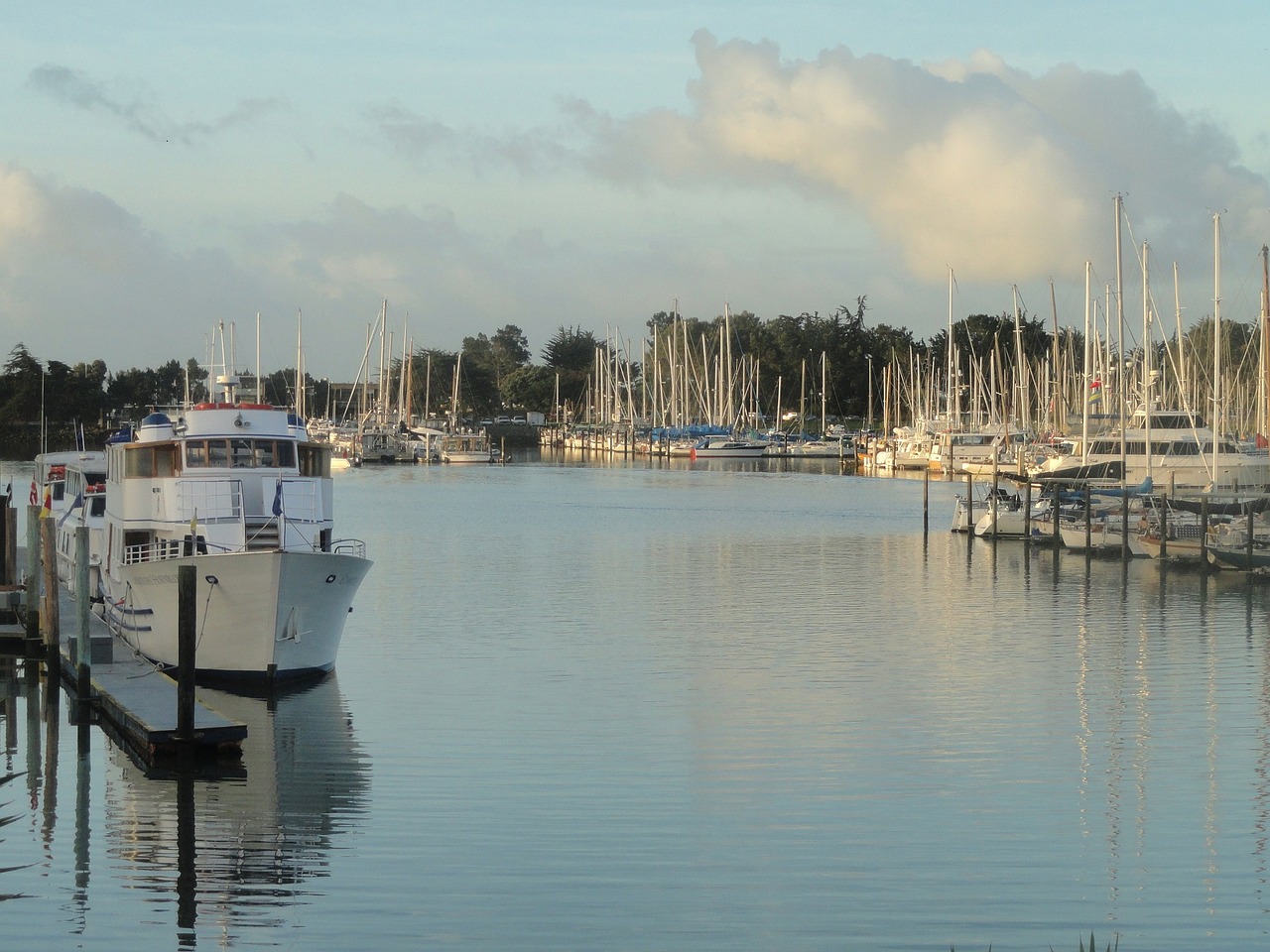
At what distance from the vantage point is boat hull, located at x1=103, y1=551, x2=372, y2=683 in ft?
99.5

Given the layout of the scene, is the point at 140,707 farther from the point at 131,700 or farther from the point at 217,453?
the point at 217,453

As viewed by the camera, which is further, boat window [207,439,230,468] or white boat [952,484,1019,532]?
white boat [952,484,1019,532]

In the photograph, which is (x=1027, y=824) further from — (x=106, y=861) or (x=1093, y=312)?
(x=1093, y=312)

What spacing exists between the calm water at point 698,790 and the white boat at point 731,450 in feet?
370

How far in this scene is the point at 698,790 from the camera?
2444cm

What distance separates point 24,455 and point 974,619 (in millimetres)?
145171

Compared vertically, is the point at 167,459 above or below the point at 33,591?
above

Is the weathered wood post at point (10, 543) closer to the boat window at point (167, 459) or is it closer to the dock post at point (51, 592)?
the dock post at point (51, 592)

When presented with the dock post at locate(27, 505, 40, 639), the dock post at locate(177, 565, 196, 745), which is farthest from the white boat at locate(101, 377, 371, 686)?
the dock post at locate(177, 565, 196, 745)

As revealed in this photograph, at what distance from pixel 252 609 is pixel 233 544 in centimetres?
236

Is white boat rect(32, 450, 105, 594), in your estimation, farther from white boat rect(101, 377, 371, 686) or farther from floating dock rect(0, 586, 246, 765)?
white boat rect(101, 377, 371, 686)

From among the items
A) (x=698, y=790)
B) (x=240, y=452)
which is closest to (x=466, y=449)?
(x=240, y=452)

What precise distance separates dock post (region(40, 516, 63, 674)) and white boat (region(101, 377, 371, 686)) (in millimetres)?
1457

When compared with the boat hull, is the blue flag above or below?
above
